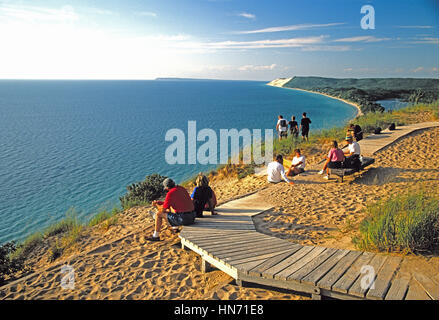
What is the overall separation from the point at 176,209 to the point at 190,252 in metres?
0.94

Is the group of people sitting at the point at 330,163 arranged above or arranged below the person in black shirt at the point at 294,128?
below

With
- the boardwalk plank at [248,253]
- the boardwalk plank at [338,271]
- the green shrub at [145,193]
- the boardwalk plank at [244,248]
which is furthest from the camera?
the green shrub at [145,193]

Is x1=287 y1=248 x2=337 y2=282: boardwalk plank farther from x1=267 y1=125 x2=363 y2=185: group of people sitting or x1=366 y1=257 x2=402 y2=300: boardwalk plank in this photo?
x1=267 y1=125 x2=363 y2=185: group of people sitting

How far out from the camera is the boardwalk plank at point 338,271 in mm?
3770

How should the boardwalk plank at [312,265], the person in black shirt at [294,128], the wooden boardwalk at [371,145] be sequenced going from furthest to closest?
the person in black shirt at [294,128] < the wooden boardwalk at [371,145] < the boardwalk plank at [312,265]

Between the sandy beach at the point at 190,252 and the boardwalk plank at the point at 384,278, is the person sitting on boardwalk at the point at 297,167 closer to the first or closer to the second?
the sandy beach at the point at 190,252

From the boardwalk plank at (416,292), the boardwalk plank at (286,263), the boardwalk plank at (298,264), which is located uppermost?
the boardwalk plank at (416,292)

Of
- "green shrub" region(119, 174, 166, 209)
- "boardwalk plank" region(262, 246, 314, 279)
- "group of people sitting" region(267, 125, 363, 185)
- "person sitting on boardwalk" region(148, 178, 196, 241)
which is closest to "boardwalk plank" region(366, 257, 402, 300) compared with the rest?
"boardwalk plank" region(262, 246, 314, 279)

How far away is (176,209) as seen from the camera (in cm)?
623

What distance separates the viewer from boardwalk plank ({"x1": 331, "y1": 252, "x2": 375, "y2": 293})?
3.67 meters

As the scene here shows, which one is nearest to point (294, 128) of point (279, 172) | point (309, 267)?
point (279, 172)

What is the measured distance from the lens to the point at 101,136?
31578mm

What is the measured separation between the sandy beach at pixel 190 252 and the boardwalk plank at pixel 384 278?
483mm

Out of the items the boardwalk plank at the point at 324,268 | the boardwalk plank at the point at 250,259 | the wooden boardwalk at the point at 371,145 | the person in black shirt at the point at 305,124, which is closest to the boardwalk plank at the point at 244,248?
the boardwalk plank at the point at 250,259
